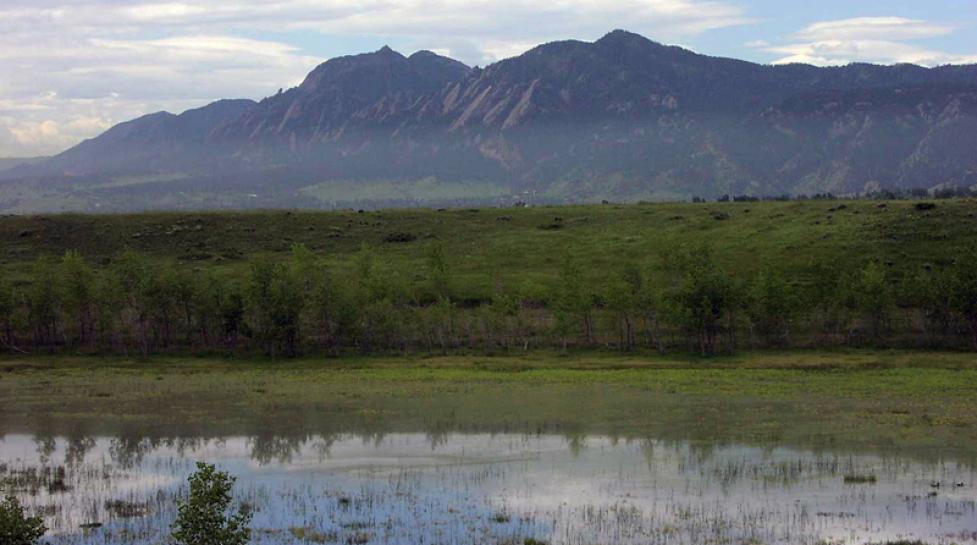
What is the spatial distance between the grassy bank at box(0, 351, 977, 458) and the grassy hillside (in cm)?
3961

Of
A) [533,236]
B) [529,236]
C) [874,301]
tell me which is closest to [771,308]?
[874,301]

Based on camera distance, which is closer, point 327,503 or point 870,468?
point 327,503

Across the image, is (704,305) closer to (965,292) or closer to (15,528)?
(965,292)

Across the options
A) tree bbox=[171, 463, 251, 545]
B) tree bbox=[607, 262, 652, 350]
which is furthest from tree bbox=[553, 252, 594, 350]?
tree bbox=[171, 463, 251, 545]

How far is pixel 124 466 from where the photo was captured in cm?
5250

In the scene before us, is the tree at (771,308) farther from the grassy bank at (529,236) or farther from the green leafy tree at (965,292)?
the grassy bank at (529,236)

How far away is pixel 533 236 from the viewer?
175m

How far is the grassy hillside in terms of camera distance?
144 meters

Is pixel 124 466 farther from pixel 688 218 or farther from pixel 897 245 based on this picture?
pixel 688 218

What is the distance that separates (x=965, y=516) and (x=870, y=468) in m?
8.53

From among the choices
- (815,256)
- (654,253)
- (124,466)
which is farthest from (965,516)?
(654,253)

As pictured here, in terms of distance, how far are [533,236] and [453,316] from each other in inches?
2497

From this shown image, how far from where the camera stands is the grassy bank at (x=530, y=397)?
6134cm

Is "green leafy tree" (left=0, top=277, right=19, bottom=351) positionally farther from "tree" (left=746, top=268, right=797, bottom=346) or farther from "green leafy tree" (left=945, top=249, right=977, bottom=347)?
"green leafy tree" (left=945, top=249, right=977, bottom=347)
